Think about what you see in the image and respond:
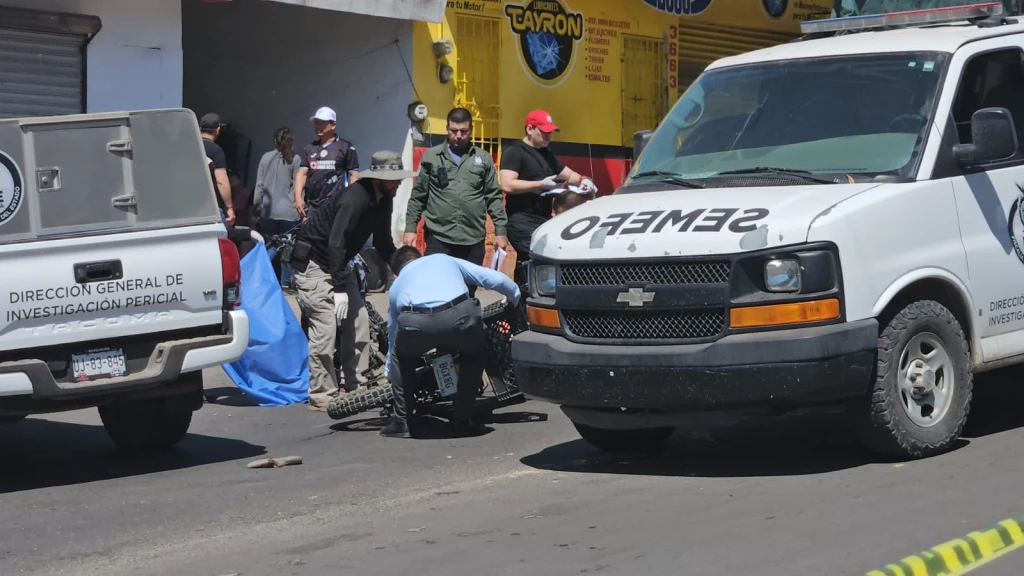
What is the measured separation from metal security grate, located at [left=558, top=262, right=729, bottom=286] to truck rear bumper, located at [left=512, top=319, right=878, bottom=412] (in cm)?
30

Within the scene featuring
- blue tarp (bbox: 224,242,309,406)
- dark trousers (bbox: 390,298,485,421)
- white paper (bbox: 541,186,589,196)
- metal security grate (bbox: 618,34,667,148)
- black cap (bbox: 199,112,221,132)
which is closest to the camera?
dark trousers (bbox: 390,298,485,421)

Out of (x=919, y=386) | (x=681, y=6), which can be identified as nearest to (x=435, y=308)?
(x=919, y=386)

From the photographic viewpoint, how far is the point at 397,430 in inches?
347

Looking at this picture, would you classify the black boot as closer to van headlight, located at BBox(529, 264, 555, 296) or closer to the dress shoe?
the dress shoe

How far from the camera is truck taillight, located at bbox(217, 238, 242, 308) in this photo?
8.12m

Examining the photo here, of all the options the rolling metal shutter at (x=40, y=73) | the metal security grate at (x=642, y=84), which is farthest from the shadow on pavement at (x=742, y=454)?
the metal security grate at (x=642, y=84)

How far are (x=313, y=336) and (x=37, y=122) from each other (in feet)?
9.65

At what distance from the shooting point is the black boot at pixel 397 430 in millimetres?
8758

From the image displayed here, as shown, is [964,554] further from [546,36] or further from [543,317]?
[546,36]

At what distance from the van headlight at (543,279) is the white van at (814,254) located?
0.06ft

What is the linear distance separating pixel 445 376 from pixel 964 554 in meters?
3.97

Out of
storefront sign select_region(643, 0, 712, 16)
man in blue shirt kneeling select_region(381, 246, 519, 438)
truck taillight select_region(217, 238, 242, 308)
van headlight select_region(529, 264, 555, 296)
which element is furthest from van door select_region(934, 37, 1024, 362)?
storefront sign select_region(643, 0, 712, 16)

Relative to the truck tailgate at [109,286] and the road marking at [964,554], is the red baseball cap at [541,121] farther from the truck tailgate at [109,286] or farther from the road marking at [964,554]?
the road marking at [964,554]

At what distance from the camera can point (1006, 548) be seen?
5418 mm
